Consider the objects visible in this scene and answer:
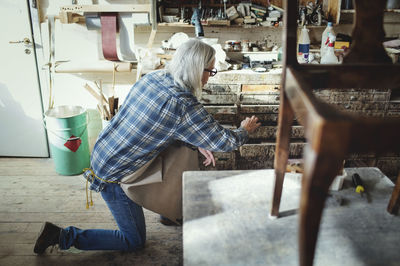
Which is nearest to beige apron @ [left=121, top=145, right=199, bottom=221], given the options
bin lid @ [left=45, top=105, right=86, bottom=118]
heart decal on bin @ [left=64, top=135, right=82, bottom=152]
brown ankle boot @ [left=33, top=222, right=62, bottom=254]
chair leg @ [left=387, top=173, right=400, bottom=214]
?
brown ankle boot @ [left=33, top=222, right=62, bottom=254]

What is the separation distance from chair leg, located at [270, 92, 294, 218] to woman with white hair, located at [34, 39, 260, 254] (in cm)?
82

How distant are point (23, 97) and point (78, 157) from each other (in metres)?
1.01

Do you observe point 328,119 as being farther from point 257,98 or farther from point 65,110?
point 65,110

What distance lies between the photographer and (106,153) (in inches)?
74.4

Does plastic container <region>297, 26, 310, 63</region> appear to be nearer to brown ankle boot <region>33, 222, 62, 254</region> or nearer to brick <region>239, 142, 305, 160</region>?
brick <region>239, 142, 305, 160</region>

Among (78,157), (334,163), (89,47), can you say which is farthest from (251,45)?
(334,163)

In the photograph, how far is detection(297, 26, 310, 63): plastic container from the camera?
125 inches

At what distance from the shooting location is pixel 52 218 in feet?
8.89

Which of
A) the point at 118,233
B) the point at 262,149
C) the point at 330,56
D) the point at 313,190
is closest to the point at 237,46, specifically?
the point at 330,56

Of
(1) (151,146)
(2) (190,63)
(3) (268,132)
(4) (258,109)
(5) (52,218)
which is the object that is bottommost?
(5) (52,218)

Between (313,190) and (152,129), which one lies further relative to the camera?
(152,129)

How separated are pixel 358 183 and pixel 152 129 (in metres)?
1.05

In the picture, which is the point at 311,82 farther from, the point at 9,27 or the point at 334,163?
the point at 9,27

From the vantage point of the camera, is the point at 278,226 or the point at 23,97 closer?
the point at 278,226
